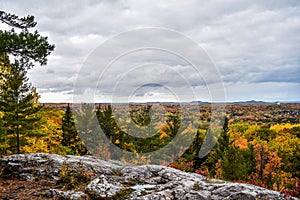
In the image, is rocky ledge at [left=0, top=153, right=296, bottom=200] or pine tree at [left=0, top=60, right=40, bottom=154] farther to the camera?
pine tree at [left=0, top=60, right=40, bottom=154]

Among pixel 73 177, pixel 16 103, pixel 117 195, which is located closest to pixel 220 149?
pixel 16 103

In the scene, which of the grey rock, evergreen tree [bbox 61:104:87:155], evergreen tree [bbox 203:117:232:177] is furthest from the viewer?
evergreen tree [bbox 203:117:232:177]

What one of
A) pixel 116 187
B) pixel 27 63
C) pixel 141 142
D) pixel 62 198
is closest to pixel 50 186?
pixel 62 198

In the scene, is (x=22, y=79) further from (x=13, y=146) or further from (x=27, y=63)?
(x=27, y=63)

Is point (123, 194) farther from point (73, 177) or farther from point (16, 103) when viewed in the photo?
point (16, 103)

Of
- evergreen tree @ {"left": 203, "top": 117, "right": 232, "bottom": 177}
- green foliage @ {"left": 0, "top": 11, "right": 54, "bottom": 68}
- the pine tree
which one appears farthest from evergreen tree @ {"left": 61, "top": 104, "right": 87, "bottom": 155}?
green foliage @ {"left": 0, "top": 11, "right": 54, "bottom": 68}

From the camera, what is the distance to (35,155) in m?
8.41

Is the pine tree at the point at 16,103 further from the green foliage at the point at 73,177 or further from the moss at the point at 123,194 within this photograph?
the moss at the point at 123,194

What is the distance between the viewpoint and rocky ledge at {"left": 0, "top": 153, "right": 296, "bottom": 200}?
19.0ft

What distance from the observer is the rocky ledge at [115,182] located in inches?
228

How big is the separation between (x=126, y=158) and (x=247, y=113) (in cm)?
11066

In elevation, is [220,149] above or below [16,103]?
below

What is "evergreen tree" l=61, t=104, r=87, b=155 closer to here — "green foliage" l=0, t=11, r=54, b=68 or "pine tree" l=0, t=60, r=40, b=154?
"pine tree" l=0, t=60, r=40, b=154

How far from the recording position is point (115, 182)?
255 inches
